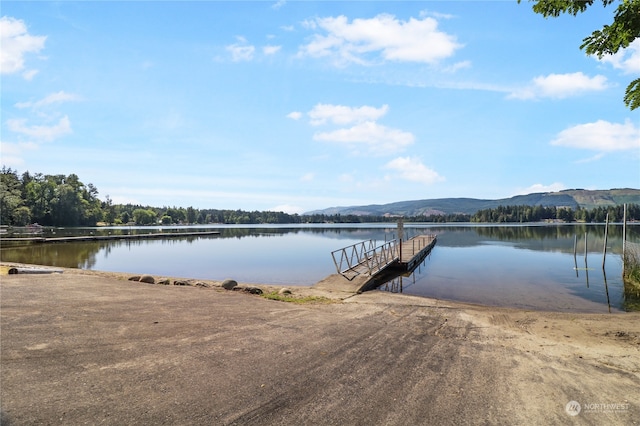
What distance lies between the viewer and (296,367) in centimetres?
573

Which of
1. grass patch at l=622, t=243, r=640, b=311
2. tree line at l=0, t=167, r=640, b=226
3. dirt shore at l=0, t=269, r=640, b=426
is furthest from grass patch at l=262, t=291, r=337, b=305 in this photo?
tree line at l=0, t=167, r=640, b=226

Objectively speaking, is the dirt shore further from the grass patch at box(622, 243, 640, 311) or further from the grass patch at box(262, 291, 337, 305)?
the grass patch at box(622, 243, 640, 311)

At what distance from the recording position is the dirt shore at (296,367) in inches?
171

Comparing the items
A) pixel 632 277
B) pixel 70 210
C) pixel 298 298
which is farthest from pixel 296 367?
pixel 70 210

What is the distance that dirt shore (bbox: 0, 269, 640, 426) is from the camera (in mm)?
4340

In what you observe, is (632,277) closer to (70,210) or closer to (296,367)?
(296,367)

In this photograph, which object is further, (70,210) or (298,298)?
(70,210)

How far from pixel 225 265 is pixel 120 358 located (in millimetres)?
24980

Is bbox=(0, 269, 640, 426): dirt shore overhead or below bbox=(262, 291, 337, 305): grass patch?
overhead

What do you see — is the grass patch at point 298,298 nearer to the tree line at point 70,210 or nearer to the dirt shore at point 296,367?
the dirt shore at point 296,367

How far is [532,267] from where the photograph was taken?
27.5m

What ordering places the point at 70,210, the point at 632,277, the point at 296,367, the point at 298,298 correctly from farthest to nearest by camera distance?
the point at 70,210 < the point at 632,277 < the point at 298,298 < the point at 296,367

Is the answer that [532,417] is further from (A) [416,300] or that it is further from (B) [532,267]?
(B) [532,267]

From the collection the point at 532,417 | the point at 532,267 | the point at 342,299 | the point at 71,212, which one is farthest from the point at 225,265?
the point at 71,212
